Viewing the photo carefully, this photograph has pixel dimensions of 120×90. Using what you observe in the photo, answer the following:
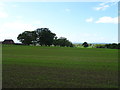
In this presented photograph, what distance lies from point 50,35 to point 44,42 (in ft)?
20.2

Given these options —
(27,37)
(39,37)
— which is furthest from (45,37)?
(27,37)

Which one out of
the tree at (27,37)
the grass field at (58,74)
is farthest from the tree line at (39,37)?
the grass field at (58,74)

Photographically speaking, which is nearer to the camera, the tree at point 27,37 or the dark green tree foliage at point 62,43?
the tree at point 27,37

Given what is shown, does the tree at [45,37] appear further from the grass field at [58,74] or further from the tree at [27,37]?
the grass field at [58,74]

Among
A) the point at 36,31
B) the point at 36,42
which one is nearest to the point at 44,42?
the point at 36,42

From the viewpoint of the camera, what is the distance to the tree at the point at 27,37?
323 feet

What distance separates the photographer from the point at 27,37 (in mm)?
97938

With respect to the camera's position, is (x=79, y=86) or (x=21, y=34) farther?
(x=21, y=34)

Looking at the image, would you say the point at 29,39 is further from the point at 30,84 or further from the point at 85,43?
the point at 30,84

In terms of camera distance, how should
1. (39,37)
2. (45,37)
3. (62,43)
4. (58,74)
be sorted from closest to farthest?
(58,74) < (45,37) < (39,37) < (62,43)

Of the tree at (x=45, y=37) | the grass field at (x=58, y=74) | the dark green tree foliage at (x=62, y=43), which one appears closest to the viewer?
the grass field at (x=58, y=74)

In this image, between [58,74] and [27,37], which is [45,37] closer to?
[27,37]

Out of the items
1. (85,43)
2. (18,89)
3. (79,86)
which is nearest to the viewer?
(18,89)

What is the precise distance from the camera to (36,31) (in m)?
111
